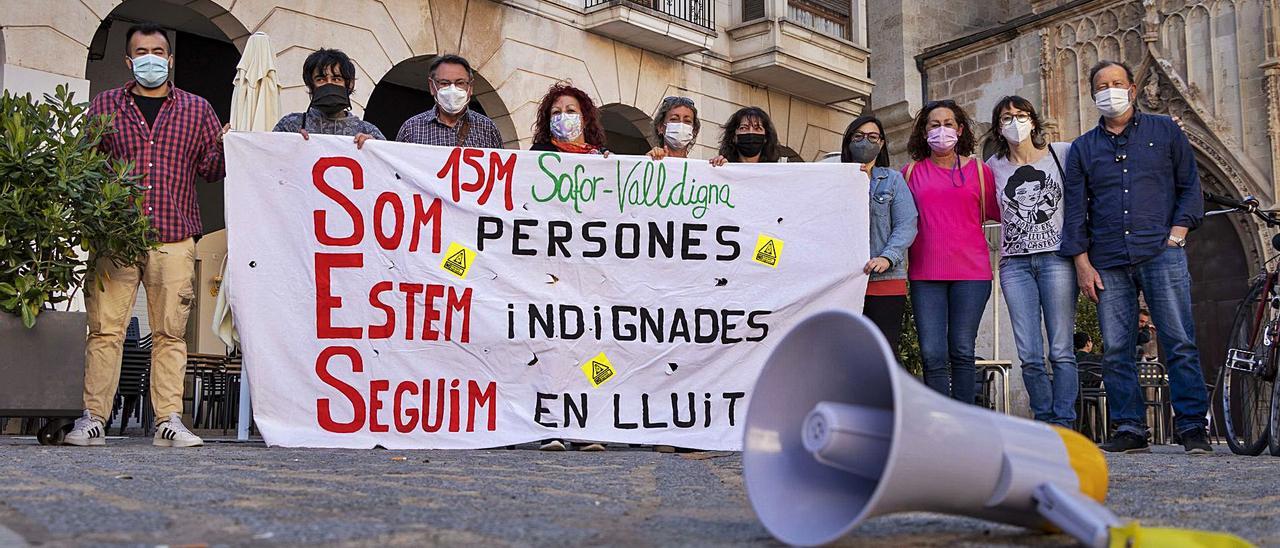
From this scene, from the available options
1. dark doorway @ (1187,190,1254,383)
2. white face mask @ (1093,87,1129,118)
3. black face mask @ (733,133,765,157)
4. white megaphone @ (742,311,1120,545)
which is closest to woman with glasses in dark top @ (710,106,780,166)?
black face mask @ (733,133,765,157)

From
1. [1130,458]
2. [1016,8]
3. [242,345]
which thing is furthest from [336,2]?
[1016,8]

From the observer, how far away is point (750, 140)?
684cm

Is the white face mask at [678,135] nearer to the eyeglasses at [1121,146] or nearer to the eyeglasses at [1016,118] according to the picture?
the eyeglasses at [1016,118]

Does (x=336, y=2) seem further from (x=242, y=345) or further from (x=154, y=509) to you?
(x=154, y=509)

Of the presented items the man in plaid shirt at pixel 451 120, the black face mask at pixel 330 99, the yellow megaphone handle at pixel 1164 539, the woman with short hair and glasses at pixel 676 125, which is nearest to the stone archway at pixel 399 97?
the woman with short hair and glasses at pixel 676 125

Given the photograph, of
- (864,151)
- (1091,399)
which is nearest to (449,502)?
(864,151)

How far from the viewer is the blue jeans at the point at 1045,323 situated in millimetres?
6398

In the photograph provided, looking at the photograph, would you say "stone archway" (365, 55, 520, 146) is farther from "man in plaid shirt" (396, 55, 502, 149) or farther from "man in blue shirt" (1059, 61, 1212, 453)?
"man in blue shirt" (1059, 61, 1212, 453)

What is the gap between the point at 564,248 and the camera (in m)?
6.35

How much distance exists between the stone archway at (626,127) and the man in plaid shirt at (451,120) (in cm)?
827

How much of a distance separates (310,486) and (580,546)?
1.38 m

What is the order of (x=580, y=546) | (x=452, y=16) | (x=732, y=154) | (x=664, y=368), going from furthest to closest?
1. (x=452, y=16)
2. (x=732, y=154)
3. (x=664, y=368)
4. (x=580, y=546)

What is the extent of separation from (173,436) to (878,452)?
4.21 meters

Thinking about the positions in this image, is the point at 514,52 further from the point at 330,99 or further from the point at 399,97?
the point at 330,99
